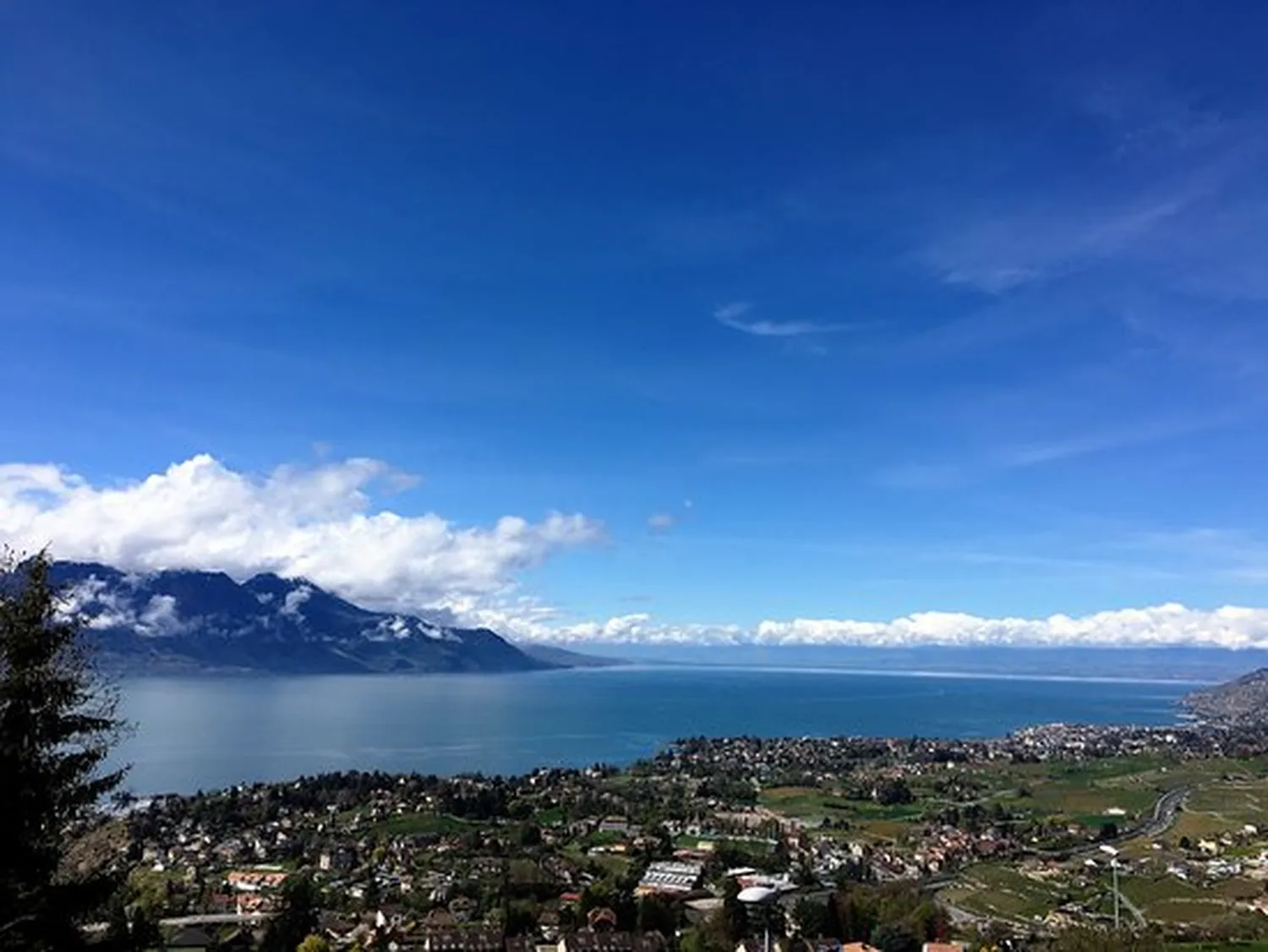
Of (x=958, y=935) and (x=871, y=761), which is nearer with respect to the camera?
(x=958, y=935)

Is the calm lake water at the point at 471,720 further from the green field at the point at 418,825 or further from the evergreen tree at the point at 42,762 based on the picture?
the evergreen tree at the point at 42,762

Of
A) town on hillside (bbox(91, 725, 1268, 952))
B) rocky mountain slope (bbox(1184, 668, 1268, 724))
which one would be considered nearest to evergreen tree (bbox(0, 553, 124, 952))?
town on hillside (bbox(91, 725, 1268, 952))

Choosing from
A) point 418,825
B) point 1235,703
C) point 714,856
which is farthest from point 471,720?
point 1235,703

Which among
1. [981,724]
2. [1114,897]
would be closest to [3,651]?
[1114,897]

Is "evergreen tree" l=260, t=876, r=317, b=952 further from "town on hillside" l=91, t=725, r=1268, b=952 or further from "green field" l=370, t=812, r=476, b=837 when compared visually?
"green field" l=370, t=812, r=476, b=837

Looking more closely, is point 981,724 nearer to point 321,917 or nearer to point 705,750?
point 705,750
